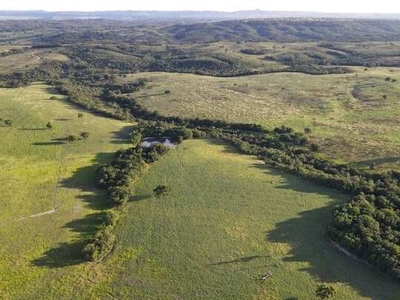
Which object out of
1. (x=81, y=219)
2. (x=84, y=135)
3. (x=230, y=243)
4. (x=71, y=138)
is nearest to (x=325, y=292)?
(x=230, y=243)

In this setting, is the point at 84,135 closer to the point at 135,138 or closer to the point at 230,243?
the point at 135,138

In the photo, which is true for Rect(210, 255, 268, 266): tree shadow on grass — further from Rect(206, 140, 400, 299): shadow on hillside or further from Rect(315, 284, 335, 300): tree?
Rect(315, 284, 335, 300): tree

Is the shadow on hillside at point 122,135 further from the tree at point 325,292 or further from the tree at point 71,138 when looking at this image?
the tree at point 325,292

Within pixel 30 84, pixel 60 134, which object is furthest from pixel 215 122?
pixel 30 84

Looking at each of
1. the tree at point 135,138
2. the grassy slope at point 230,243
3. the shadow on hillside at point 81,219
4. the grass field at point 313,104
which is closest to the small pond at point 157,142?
the tree at point 135,138

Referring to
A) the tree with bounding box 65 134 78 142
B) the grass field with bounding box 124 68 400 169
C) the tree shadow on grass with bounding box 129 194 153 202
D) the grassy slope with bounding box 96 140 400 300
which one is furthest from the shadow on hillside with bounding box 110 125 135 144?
the tree shadow on grass with bounding box 129 194 153 202
